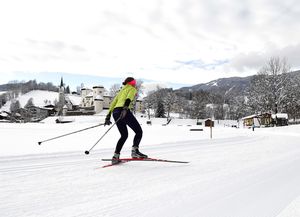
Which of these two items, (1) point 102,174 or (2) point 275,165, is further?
(2) point 275,165

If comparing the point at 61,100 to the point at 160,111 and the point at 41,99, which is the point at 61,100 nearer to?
the point at 41,99

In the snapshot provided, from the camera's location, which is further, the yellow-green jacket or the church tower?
the church tower

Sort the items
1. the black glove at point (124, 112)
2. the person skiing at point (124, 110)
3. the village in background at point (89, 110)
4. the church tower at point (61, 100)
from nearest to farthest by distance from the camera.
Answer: the black glove at point (124, 112), the person skiing at point (124, 110), the village in background at point (89, 110), the church tower at point (61, 100)

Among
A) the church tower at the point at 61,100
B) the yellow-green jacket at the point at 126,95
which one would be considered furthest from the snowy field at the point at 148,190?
the church tower at the point at 61,100

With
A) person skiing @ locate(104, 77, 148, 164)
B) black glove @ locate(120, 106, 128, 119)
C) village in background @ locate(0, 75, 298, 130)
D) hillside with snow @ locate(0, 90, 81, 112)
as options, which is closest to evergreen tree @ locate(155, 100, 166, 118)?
village in background @ locate(0, 75, 298, 130)

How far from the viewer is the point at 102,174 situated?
226 inches

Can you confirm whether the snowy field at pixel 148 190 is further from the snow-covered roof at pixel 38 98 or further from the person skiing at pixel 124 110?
the snow-covered roof at pixel 38 98

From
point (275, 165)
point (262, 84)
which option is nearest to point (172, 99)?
point (262, 84)

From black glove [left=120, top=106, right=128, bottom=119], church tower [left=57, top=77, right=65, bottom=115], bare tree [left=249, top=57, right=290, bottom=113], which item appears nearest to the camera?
black glove [left=120, top=106, right=128, bottom=119]

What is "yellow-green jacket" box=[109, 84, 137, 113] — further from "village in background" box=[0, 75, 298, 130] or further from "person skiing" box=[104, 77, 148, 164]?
"village in background" box=[0, 75, 298, 130]

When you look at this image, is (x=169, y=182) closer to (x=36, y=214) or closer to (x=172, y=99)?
(x=36, y=214)

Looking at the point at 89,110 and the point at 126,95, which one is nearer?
the point at 126,95

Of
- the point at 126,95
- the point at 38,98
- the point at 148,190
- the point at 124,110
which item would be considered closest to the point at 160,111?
the point at 126,95

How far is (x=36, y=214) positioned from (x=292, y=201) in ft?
10.7
